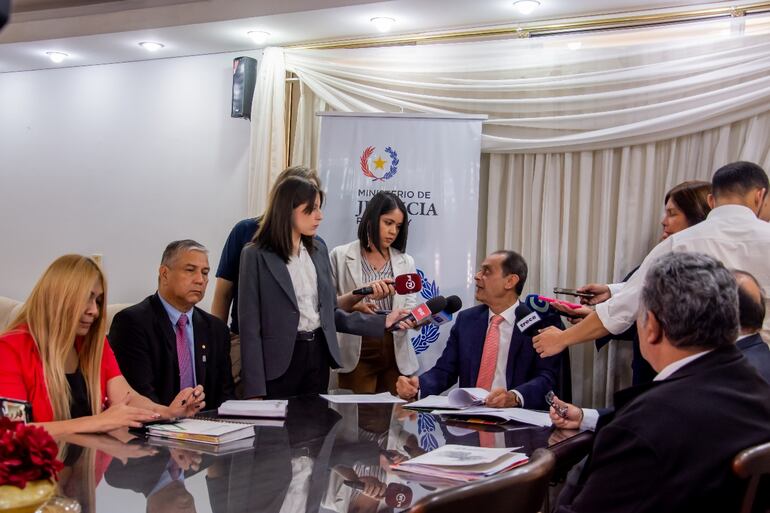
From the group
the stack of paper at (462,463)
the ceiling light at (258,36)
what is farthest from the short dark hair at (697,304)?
the ceiling light at (258,36)

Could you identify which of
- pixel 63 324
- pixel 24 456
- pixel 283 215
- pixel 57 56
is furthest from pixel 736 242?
pixel 57 56

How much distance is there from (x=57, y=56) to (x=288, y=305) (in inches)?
156

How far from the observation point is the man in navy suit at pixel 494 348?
148 inches

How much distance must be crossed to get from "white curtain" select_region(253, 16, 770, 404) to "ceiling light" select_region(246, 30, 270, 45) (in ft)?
2.02

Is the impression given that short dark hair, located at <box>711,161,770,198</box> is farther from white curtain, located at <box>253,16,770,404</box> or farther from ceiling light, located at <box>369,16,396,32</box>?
ceiling light, located at <box>369,16,396,32</box>

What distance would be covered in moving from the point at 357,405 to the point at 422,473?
110 cm

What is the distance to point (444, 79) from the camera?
17.3 feet

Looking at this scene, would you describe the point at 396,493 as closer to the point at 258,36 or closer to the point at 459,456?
the point at 459,456

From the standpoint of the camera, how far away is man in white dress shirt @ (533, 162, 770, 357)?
3.15m

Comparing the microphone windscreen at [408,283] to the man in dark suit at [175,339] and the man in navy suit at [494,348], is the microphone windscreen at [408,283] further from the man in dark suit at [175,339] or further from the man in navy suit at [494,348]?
the man in dark suit at [175,339]

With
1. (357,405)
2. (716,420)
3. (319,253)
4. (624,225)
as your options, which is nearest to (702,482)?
(716,420)

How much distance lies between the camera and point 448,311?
4062 mm

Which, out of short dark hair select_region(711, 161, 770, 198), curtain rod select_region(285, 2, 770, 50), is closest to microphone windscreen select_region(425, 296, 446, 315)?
short dark hair select_region(711, 161, 770, 198)

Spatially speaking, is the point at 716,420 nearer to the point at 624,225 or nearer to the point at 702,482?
the point at 702,482
